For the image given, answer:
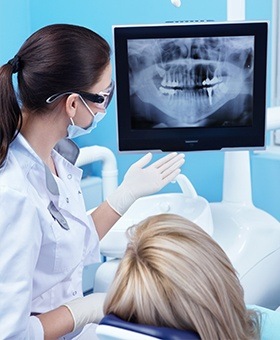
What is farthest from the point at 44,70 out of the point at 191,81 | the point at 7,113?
the point at 191,81

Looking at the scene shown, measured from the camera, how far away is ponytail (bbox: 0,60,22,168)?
1270 mm

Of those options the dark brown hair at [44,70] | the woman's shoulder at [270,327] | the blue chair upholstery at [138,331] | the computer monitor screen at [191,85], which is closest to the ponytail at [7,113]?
the dark brown hair at [44,70]

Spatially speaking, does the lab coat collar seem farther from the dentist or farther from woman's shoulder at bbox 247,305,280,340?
woman's shoulder at bbox 247,305,280,340

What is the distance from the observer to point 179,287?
0.88m

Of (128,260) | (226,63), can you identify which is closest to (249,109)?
(226,63)

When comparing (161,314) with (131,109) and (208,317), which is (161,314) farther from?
(131,109)

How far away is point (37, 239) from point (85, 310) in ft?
0.88

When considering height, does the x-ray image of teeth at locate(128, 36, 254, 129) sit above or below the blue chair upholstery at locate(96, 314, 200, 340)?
above

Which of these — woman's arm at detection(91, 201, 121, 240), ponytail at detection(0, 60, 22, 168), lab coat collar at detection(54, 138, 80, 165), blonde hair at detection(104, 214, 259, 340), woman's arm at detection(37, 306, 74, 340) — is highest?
ponytail at detection(0, 60, 22, 168)

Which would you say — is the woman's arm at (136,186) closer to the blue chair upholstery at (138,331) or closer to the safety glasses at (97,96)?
the safety glasses at (97,96)

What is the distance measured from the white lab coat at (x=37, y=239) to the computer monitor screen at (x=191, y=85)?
280 mm

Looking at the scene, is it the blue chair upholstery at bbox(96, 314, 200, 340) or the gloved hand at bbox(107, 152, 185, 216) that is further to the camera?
the gloved hand at bbox(107, 152, 185, 216)

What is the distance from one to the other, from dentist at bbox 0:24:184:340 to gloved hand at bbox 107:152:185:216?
6.8 inches

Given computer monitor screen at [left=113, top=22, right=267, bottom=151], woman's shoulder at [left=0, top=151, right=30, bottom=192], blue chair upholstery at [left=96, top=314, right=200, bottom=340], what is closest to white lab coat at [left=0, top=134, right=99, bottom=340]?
woman's shoulder at [left=0, top=151, right=30, bottom=192]
